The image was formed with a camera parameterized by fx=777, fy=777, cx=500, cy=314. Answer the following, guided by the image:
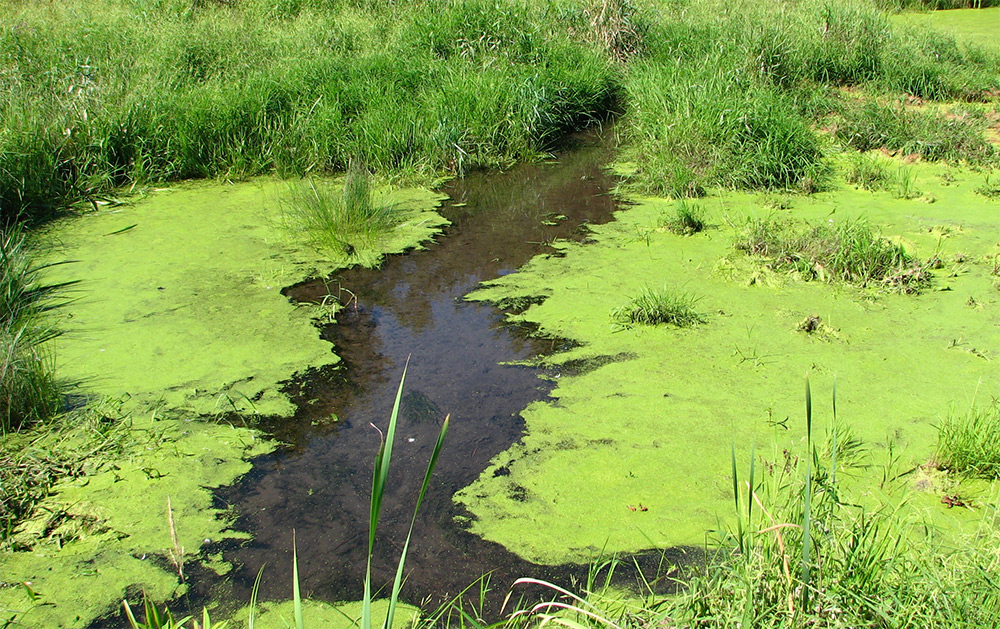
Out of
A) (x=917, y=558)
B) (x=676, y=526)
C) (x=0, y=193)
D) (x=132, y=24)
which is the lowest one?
(x=676, y=526)

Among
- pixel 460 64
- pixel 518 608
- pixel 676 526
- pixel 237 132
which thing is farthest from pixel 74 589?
pixel 460 64

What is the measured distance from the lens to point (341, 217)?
14.4ft

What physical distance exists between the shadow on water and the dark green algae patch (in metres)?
0.12

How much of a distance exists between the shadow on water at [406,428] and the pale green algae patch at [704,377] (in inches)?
4.1

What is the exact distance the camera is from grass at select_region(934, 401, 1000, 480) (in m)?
2.38

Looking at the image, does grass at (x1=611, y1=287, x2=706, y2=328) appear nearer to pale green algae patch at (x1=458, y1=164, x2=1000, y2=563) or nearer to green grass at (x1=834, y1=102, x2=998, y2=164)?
pale green algae patch at (x1=458, y1=164, x2=1000, y2=563)

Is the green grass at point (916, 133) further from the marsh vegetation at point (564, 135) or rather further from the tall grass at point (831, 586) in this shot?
the tall grass at point (831, 586)

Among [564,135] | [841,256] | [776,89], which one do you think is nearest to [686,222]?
[841,256]

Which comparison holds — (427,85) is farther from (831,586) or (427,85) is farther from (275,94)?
(831,586)

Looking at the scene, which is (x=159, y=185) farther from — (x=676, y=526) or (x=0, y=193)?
(x=676, y=526)

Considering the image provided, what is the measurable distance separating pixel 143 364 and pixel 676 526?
7.15 ft

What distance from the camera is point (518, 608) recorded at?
1.98 metres

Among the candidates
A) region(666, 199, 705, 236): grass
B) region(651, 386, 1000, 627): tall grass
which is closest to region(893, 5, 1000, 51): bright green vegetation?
region(666, 199, 705, 236): grass

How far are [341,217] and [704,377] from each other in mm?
2304
